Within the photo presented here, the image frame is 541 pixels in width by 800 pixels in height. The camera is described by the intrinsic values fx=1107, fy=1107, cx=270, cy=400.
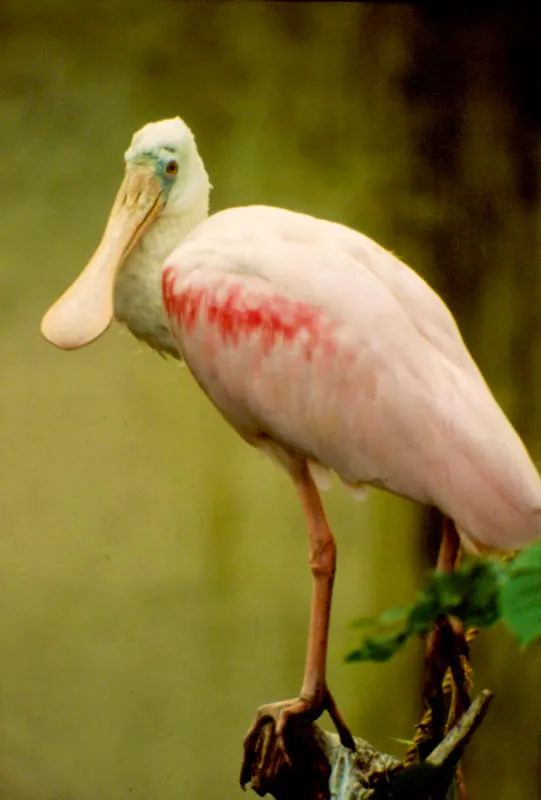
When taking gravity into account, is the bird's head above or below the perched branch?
above

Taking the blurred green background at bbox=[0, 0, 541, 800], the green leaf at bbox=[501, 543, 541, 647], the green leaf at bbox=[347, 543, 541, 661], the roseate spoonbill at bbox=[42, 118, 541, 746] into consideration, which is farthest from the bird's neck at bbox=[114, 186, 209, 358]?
the green leaf at bbox=[501, 543, 541, 647]

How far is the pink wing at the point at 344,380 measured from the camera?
5.53 ft

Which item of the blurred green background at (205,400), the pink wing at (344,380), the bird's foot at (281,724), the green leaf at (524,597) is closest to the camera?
the green leaf at (524,597)

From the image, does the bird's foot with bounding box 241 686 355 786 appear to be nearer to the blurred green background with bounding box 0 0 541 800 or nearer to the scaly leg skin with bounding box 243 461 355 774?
the scaly leg skin with bounding box 243 461 355 774

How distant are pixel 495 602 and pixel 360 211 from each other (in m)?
1.41

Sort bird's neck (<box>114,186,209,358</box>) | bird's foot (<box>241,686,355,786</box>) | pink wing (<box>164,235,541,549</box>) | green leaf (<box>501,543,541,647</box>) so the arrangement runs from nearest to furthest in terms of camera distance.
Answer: green leaf (<box>501,543,541,647</box>), pink wing (<box>164,235,541,549</box>), bird's foot (<box>241,686,355,786</box>), bird's neck (<box>114,186,209,358</box>)

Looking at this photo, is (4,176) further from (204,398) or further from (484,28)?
(484,28)

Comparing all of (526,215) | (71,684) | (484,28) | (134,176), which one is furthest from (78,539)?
(484,28)

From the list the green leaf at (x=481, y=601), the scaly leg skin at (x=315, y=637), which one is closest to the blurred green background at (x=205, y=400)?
the scaly leg skin at (x=315, y=637)

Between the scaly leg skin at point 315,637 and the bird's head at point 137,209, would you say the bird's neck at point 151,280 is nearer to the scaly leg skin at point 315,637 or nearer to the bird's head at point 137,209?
the bird's head at point 137,209

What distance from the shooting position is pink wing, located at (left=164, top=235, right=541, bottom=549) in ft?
5.53

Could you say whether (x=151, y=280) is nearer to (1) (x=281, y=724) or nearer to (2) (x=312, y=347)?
(2) (x=312, y=347)

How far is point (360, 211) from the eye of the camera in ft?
7.62

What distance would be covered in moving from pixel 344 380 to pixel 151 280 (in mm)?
435
